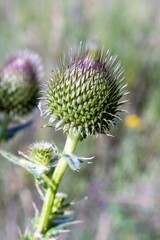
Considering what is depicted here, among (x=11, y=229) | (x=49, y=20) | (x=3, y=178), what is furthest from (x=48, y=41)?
(x=11, y=229)

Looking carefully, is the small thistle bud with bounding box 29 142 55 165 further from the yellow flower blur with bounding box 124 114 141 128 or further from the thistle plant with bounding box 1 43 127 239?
the yellow flower blur with bounding box 124 114 141 128

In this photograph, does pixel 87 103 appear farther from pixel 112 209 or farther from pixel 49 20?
pixel 49 20

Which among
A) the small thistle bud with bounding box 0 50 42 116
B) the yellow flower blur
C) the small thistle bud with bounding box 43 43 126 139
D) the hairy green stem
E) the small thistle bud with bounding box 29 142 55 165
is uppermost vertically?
the small thistle bud with bounding box 43 43 126 139

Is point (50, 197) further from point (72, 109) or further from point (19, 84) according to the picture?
point (19, 84)

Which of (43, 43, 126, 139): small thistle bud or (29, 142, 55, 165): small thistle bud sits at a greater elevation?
(43, 43, 126, 139): small thistle bud

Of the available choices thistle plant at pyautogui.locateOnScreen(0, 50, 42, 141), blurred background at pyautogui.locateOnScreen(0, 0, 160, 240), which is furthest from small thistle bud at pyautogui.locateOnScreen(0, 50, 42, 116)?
blurred background at pyautogui.locateOnScreen(0, 0, 160, 240)

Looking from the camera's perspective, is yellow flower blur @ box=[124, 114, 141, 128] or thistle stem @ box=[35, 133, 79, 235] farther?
yellow flower blur @ box=[124, 114, 141, 128]

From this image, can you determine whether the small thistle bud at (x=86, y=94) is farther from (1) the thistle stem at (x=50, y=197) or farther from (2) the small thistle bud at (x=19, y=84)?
(2) the small thistle bud at (x=19, y=84)

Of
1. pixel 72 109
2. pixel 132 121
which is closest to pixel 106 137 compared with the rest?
pixel 132 121
